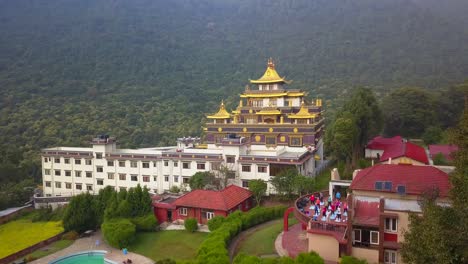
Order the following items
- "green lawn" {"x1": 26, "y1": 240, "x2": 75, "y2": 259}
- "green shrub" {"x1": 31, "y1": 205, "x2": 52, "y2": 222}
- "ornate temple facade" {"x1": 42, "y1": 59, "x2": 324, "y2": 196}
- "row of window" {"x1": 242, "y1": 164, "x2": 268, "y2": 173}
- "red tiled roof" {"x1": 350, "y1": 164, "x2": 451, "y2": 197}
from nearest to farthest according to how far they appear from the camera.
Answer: "red tiled roof" {"x1": 350, "y1": 164, "x2": 451, "y2": 197} < "green lawn" {"x1": 26, "y1": 240, "x2": 75, "y2": 259} < "row of window" {"x1": 242, "y1": 164, "x2": 268, "y2": 173} < "ornate temple facade" {"x1": 42, "y1": 59, "x2": 324, "y2": 196} < "green shrub" {"x1": 31, "y1": 205, "x2": 52, "y2": 222}

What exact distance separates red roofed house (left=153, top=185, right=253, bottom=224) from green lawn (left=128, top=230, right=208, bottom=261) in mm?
1444

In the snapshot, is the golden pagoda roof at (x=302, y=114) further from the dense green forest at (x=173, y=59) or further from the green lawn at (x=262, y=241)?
the dense green forest at (x=173, y=59)

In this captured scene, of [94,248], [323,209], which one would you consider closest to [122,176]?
[94,248]

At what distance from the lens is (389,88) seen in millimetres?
70188

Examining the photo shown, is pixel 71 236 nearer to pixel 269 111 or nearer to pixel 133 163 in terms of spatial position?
pixel 133 163

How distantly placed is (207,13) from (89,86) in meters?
74.2

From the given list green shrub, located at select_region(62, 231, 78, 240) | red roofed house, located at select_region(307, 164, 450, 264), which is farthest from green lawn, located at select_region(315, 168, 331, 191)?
green shrub, located at select_region(62, 231, 78, 240)

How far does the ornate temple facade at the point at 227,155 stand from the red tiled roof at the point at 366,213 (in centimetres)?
1071

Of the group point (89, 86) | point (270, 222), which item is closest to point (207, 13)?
point (89, 86)

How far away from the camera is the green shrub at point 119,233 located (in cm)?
2355

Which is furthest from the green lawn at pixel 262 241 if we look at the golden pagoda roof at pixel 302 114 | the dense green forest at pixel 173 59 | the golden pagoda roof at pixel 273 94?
the dense green forest at pixel 173 59

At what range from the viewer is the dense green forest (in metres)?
62.9

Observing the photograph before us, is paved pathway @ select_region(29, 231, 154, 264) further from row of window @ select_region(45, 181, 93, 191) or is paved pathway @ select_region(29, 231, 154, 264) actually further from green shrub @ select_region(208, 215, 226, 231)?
row of window @ select_region(45, 181, 93, 191)

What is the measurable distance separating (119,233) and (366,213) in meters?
14.4
